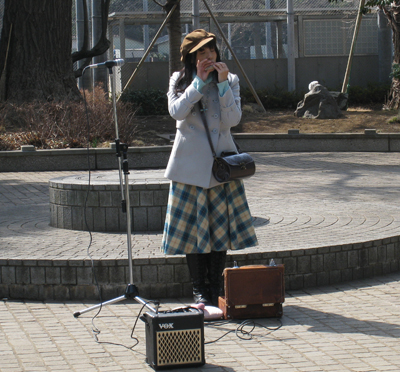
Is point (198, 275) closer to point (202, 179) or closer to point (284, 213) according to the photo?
point (202, 179)

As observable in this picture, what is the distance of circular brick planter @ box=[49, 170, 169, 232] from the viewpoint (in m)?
6.39

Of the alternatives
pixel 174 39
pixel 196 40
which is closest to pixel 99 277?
pixel 196 40

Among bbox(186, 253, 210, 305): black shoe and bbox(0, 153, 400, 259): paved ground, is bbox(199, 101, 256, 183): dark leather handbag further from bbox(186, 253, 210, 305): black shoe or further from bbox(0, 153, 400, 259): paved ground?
bbox(0, 153, 400, 259): paved ground

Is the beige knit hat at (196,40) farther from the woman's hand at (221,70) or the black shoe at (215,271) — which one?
the black shoe at (215,271)

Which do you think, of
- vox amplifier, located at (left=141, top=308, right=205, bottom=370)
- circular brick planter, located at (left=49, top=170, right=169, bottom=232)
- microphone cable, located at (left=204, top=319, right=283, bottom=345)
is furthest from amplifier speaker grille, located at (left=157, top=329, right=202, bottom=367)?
circular brick planter, located at (left=49, top=170, right=169, bottom=232)

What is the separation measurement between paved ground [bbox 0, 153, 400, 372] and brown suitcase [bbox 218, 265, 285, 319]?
0.10m

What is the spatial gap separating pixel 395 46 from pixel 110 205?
14.5 meters

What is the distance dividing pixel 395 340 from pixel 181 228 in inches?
60.1

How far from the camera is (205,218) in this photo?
4539mm

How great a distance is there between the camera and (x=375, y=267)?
5.77 meters

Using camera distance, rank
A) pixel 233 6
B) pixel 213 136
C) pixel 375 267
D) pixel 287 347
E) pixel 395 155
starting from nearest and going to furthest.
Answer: pixel 287 347 → pixel 213 136 → pixel 375 267 → pixel 395 155 → pixel 233 6

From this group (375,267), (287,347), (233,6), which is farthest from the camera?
(233,6)

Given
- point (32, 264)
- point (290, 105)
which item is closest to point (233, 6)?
point (290, 105)

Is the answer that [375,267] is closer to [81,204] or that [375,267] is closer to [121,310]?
[121,310]
